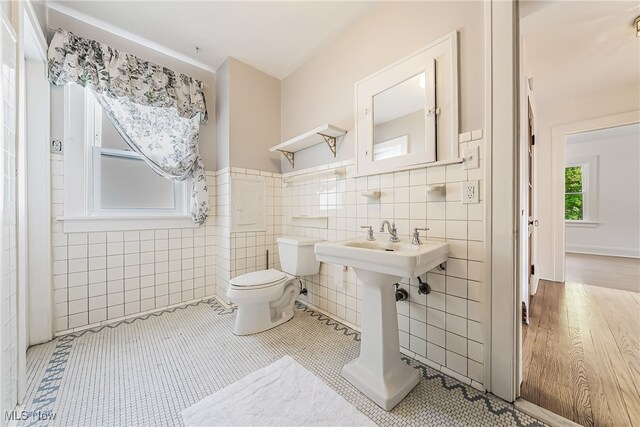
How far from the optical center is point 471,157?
124 cm

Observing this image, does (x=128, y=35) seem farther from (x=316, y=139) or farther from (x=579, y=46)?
(x=579, y=46)

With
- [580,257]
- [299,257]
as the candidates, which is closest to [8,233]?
[299,257]

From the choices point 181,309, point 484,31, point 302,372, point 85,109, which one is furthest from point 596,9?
point 181,309

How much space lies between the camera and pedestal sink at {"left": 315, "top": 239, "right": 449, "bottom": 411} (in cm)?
112

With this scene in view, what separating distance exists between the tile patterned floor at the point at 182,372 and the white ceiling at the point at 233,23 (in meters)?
2.37

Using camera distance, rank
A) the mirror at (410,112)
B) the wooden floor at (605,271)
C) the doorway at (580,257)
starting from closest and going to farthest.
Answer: the doorway at (580,257) → the mirror at (410,112) → the wooden floor at (605,271)

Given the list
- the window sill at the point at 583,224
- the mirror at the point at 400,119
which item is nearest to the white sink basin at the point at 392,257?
the mirror at the point at 400,119

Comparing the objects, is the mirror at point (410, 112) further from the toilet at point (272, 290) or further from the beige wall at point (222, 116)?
the beige wall at point (222, 116)

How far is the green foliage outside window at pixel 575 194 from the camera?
479 cm

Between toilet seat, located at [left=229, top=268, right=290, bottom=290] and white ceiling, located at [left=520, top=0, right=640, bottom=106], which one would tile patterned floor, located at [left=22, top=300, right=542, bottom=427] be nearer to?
toilet seat, located at [left=229, top=268, right=290, bottom=290]

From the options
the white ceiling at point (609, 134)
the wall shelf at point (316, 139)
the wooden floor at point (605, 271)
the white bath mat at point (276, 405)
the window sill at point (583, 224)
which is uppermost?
the white ceiling at point (609, 134)

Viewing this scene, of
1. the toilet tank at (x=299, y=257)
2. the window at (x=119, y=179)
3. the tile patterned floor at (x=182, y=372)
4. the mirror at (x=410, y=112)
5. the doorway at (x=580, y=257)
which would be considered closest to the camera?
the tile patterned floor at (x=182, y=372)

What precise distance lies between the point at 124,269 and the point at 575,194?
7566mm

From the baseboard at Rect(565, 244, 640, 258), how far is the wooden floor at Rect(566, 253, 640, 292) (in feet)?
0.67
